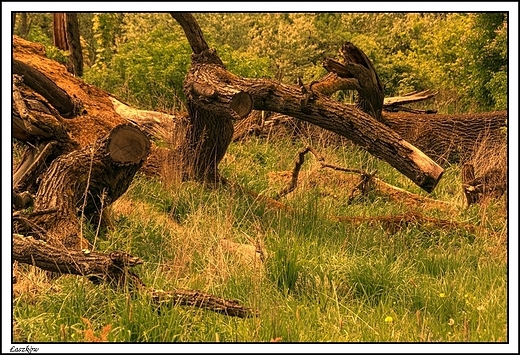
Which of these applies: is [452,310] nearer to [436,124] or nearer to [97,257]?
[97,257]

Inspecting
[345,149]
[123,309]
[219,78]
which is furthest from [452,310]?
[345,149]

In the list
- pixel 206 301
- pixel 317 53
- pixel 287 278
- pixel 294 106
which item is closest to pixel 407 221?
pixel 294 106

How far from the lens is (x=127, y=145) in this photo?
5.60m

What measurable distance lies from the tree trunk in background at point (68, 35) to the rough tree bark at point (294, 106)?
31.1 feet

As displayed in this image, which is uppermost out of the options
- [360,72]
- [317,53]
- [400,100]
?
[317,53]

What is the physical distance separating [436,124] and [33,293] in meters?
7.57

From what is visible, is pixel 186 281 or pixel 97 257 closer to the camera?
pixel 97 257

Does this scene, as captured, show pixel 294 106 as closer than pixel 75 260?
No

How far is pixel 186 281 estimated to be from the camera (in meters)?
4.71

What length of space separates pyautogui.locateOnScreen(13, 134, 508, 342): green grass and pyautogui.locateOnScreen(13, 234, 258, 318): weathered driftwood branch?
2.8 inches

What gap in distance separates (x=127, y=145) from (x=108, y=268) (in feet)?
5.73

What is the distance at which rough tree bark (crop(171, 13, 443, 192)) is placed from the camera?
6215 millimetres

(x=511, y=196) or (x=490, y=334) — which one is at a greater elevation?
(x=511, y=196)

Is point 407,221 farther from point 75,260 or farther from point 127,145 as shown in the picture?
point 75,260
